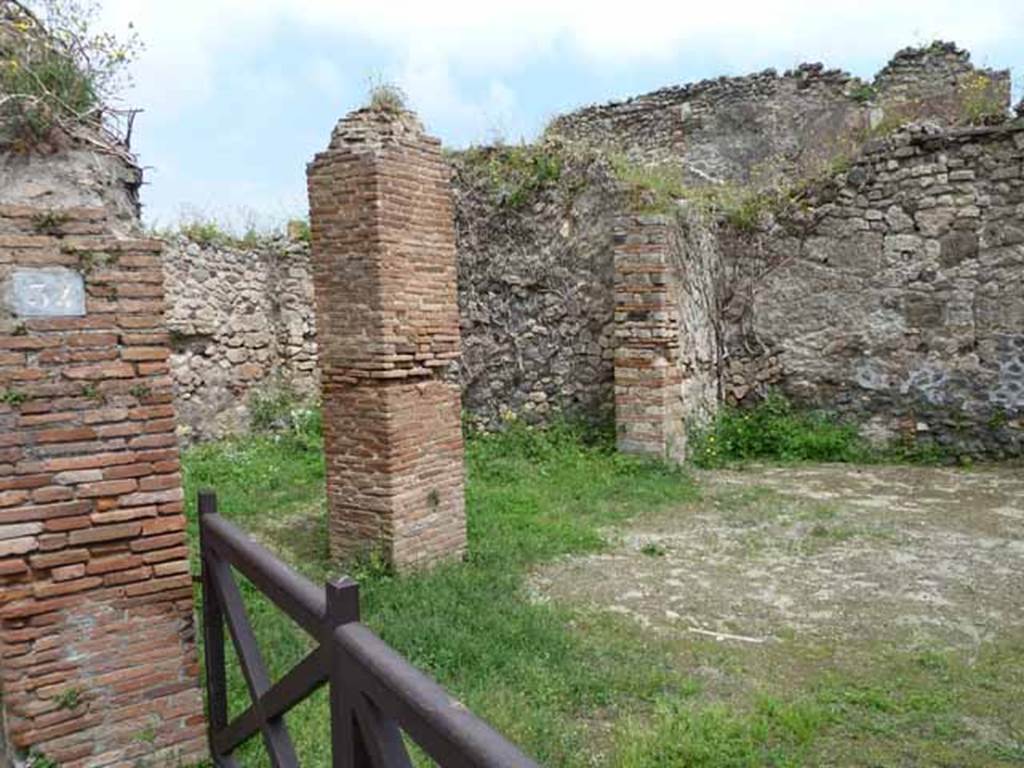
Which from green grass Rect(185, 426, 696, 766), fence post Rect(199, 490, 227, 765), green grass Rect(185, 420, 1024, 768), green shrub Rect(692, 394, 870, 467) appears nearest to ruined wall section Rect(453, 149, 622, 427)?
green grass Rect(185, 426, 696, 766)

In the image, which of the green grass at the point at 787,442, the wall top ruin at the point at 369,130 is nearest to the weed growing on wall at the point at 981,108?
the green grass at the point at 787,442

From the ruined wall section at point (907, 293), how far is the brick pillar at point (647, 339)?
195cm

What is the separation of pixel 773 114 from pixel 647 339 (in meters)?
6.81

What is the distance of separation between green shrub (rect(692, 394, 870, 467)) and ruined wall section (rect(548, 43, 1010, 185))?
3.16m

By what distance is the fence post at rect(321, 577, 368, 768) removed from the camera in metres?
1.74

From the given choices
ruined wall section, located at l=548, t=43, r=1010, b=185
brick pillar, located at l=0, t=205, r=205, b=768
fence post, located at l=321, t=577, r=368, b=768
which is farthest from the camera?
ruined wall section, located at l=548, t=43, r=1010, b=185

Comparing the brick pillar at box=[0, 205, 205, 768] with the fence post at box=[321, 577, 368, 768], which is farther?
the brick pillar at box=[0, 205, 205, 768]

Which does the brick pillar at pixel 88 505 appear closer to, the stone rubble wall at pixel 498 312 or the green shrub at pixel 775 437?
the stone rubble wall at pixel 498 312

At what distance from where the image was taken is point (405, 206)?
18.2 feet

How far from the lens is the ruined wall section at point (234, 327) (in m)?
10.0

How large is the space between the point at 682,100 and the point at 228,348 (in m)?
8.56

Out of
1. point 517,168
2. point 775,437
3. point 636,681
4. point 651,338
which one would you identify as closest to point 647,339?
point 651,338

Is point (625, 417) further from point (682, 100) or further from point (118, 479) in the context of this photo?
point (682, 100)

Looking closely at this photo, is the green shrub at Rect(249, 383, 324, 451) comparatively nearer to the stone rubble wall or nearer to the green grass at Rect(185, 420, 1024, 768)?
the stone rubble wall
